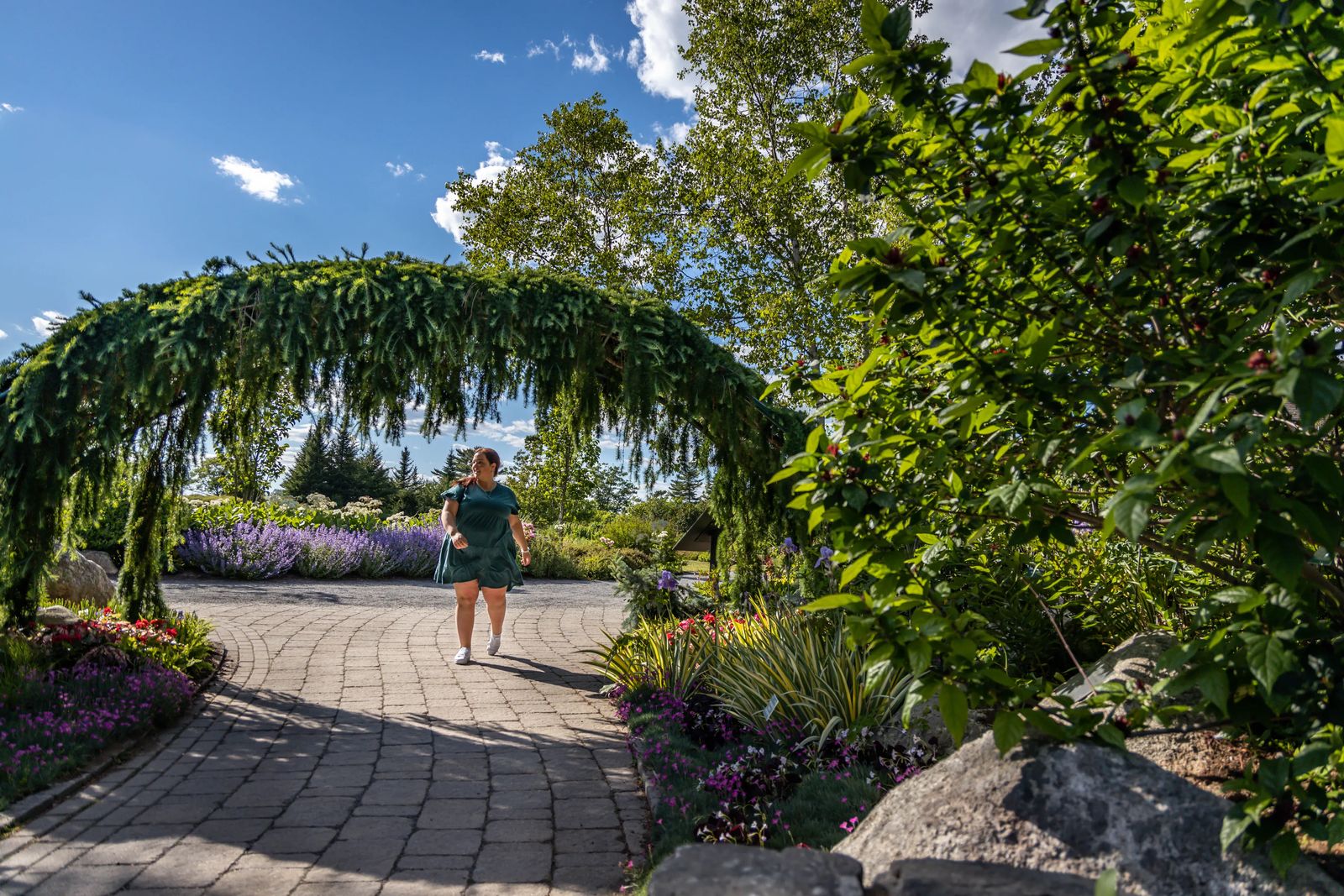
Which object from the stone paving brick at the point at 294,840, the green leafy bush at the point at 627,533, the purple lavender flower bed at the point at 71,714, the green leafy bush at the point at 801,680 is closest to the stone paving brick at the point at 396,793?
the stone paving brick at the point at 294,840

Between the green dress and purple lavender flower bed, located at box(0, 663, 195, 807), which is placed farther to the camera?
the green dress

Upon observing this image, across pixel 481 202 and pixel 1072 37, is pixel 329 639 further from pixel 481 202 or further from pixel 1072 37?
pixel 481 202

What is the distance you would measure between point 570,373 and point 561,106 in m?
15.1

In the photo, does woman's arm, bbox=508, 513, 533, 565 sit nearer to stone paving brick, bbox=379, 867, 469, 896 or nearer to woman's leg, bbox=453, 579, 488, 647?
woman's leg, bbox=453, 579, 488, 647

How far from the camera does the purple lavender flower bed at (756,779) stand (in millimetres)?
3465

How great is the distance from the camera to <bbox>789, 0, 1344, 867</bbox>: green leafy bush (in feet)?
5.71

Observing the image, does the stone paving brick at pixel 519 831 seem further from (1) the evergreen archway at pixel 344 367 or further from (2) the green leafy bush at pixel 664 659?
(1) the evergreen archway at pixel 344 367

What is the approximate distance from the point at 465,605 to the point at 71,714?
3.00 m

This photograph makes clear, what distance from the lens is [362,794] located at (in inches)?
168

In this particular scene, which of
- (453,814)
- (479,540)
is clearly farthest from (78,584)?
(453,814)

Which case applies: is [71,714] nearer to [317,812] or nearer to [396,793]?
[317,812]

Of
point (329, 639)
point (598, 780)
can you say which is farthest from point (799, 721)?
point (329, 639)

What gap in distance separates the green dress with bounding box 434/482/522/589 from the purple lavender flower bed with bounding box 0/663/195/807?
7.44 feet

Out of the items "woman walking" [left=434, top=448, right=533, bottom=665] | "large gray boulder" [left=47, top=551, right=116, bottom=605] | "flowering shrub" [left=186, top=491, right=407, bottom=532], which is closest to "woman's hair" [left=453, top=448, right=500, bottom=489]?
"woman walking" [left=434, top=448, right=533, bottom=665]
